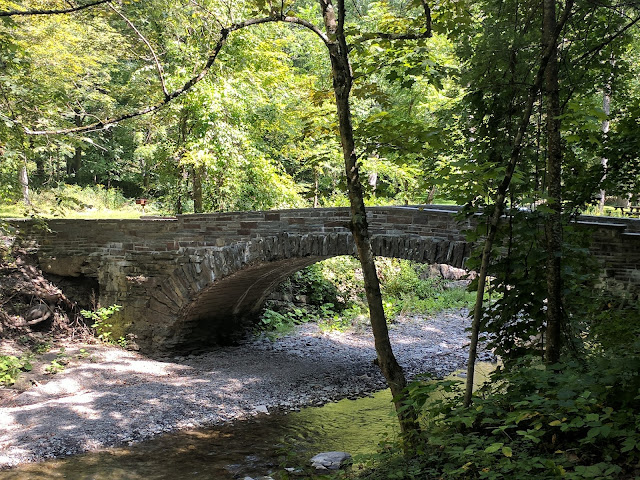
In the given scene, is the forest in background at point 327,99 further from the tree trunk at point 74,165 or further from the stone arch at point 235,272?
the tree trunk at point 74,165

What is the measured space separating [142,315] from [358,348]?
4.02 meters

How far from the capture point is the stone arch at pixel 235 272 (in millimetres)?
7160

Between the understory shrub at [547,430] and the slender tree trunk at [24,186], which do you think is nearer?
the understory shrub at [547,430]

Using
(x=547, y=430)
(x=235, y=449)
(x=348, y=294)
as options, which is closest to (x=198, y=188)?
(x=348, y=294)

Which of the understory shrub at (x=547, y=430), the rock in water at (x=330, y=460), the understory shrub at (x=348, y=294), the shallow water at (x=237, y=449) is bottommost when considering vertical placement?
the shallow water at (x=237, y=449)

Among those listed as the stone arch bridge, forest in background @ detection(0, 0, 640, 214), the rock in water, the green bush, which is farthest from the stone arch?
the rock in water

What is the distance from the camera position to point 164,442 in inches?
233

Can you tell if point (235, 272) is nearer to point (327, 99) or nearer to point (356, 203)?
point (327, 99)

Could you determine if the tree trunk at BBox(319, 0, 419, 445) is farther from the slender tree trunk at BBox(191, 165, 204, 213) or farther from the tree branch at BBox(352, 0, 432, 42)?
the slender tree trunk at BBox(191, 165, 204, 213)

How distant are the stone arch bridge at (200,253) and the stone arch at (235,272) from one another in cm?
2

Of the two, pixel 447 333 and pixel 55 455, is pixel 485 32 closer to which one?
pixel 55 455

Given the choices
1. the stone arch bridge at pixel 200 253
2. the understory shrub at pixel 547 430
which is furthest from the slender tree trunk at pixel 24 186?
the understory shrub at pixel 547 430

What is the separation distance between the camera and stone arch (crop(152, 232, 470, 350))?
7.16 m

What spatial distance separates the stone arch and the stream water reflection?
2175mm
